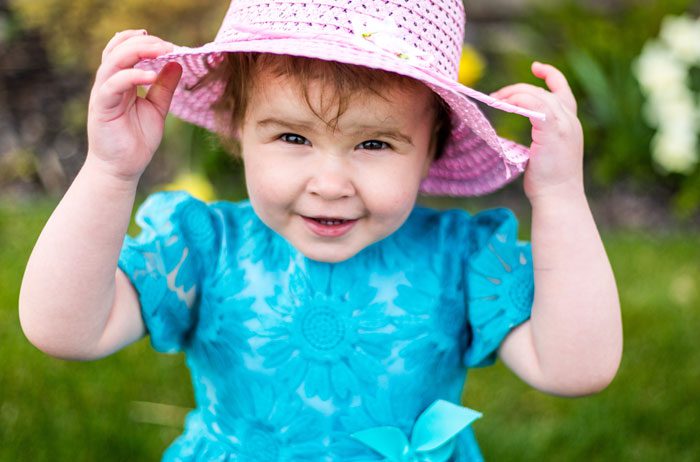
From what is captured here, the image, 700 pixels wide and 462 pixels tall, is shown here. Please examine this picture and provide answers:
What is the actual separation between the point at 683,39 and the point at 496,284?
3202mm

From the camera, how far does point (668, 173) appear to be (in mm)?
4801

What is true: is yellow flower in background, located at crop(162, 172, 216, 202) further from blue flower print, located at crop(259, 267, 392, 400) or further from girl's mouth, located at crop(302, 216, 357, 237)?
girl's mouth, located at crop(302, 216, 357, 237)

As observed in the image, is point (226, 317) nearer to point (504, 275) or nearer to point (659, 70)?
point (504, 275)

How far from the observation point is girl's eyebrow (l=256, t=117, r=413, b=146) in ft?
5.52

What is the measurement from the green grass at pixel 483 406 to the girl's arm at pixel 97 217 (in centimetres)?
92

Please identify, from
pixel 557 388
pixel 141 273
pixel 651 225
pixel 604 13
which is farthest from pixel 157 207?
pixel 604 13

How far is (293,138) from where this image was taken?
173 centimetres

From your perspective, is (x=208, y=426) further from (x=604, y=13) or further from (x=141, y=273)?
(x=604, y=13)

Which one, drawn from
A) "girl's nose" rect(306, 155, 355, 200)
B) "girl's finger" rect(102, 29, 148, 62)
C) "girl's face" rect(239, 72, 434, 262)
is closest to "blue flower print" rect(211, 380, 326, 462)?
"girl's face" rect(239, 72, 434, 262)

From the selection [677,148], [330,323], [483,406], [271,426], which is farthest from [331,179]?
[677,148]

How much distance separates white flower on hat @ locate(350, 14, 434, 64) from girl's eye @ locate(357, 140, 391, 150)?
0.55 feet

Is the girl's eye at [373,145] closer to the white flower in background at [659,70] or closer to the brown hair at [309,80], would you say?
the brown hair at [309,80]

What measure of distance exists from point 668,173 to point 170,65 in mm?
3603

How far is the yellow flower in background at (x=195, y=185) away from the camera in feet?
13.5
